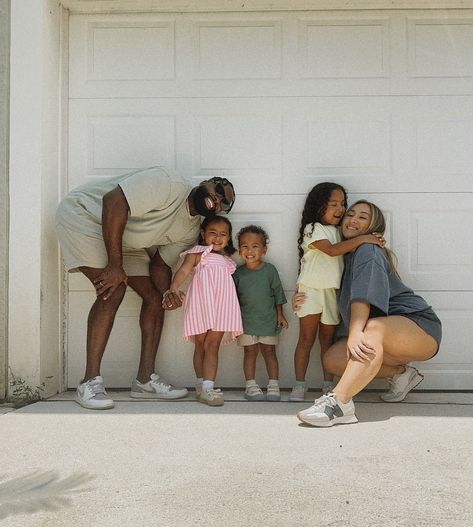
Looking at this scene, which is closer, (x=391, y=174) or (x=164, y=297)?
(x=164, y=297)

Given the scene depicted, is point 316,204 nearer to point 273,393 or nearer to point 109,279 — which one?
point 273,393

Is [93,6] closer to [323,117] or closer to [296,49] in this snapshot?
[296,49]

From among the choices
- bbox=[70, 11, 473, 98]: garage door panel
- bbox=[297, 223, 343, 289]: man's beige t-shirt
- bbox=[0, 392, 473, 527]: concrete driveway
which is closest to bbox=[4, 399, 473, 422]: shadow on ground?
bbox=[0, 392, 473, 527]: concrete driveway

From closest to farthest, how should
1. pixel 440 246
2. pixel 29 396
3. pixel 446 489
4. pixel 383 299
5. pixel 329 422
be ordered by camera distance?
pixel 446 489
pixel 329 422
pixel 383 299
pixel 29 396
pixel 440 246

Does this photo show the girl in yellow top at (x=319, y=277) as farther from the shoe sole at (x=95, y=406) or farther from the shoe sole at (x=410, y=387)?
the shoe sole at (x=95, y=406)

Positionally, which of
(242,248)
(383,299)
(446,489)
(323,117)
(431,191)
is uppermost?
(323,117)

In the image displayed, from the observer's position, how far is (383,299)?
3426 mm

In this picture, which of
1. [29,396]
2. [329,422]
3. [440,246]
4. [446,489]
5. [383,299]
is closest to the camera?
[446,489]

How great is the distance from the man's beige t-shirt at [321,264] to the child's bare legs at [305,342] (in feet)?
0.70

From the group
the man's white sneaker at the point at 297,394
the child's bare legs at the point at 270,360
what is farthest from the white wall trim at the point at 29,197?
the man's white sneaker at the point at 297,394

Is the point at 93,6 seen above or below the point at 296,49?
above

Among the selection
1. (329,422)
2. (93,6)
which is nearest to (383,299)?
(329,422)

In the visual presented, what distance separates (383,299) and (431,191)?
3.74 feet

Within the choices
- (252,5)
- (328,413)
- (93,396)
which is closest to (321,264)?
(328,413)
